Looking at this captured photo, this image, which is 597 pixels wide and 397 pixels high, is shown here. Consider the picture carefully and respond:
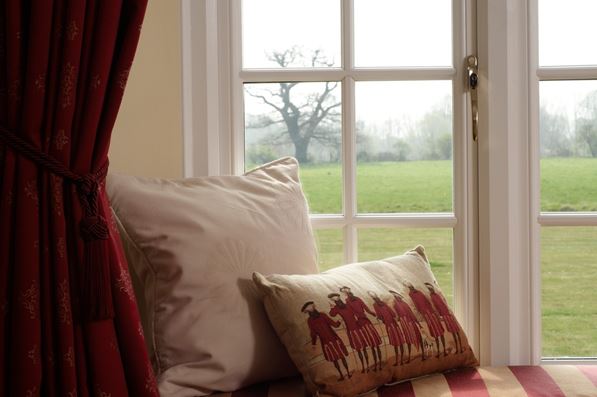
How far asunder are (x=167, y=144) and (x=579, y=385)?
120 cm

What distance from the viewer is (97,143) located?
1756 mm

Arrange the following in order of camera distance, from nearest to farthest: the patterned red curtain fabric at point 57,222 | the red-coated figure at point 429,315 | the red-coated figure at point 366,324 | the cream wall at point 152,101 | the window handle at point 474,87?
1. the patterned red curtain fabric at point 57,222
2. the red-coated figure at point 366,324
3. the red-coated figure at point 429,315
4. the cream wall at point 152,101
5. the window handle at point 474,87

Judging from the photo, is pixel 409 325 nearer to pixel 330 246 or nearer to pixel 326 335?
pixel 326 335

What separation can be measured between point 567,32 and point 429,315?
0.95m

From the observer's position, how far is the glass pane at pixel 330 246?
2.28m

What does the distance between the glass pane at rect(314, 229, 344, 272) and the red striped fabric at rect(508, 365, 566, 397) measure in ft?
1.86

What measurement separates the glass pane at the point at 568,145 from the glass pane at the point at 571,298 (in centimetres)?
11

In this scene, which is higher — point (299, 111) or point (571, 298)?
point (299, 111)

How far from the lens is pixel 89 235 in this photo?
1694 millimetres

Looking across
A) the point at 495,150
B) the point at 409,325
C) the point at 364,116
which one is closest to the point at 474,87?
the point at 495,150

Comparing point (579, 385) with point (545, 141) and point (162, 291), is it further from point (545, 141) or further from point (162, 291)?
point (162, 291)

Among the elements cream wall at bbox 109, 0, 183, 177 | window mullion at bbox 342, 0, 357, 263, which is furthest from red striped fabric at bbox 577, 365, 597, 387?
cream wall at bbox 109, 0, 183, 177

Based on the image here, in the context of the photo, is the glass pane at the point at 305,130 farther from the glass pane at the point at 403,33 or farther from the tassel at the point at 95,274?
the tassel at the point at 95,274

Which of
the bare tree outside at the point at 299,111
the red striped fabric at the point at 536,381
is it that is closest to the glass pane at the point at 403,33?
the bare tree outside at the point at 299,111
